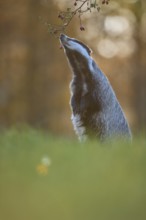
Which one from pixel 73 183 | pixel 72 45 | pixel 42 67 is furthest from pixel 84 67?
pixel 42 67

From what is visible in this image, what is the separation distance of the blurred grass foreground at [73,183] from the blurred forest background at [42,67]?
19.5 m

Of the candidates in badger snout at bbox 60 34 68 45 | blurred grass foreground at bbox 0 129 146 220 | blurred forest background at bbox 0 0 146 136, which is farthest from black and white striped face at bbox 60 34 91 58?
blurred forest background at bbox 0 0 146 136

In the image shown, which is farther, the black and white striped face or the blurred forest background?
the blurred forest background

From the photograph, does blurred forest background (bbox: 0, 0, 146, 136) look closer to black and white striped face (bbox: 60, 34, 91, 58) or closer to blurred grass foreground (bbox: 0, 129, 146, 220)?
black and white striped face (bbox: 60, 34, 91, 58)

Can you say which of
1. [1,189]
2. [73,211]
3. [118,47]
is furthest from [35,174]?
[118,47]

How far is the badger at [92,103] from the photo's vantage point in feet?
30.8

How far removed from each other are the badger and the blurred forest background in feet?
55.5

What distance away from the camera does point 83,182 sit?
604 centimetres

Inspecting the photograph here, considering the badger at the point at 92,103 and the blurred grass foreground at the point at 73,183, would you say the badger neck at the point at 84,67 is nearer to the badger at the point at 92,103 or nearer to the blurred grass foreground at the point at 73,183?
the badger at the point at 92,103

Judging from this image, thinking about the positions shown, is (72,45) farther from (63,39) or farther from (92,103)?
(92,103)

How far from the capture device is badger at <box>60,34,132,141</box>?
30.8 ft

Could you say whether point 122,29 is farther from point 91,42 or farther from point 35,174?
point 35,174

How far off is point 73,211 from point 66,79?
72.3 ft

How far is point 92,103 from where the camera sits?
372 inches
